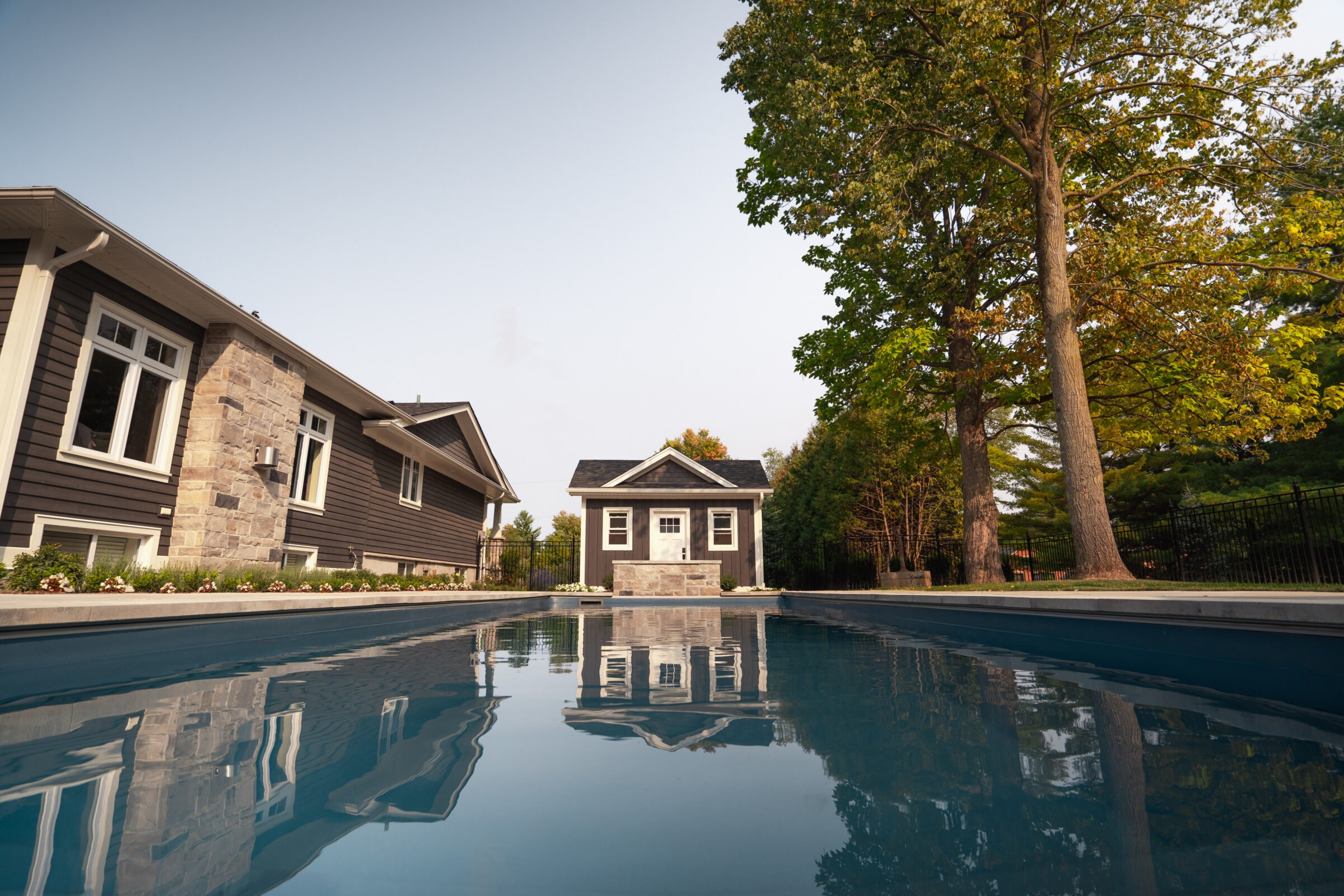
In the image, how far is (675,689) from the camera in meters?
3.43

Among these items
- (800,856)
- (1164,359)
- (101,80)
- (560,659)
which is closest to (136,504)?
(560,659)

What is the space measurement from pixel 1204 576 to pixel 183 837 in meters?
16.8

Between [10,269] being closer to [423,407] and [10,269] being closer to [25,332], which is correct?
[25,332]

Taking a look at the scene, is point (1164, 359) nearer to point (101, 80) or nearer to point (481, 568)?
point (481, 568)

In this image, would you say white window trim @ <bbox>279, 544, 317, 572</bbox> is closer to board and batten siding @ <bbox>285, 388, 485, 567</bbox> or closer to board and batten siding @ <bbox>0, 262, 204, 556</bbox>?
board and batten siding @ <bbox>285, 388, 485, 567</bbox>

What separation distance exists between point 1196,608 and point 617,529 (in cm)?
1742

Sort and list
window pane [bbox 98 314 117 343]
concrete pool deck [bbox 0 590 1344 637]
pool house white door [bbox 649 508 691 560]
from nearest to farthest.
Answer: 1. concrete pool deck [bbox 0 590 1344 637]
2. window pane [bbox 98 314 117 343]
3. pool house white door [bbox 649 508 691 560]

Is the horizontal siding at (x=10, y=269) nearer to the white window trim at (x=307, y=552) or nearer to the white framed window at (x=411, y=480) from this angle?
the white window trim at (x=307, y=552)

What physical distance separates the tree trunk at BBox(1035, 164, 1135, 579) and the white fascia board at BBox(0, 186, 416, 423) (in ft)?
39.0

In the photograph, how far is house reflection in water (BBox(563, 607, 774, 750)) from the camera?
2.46 metres

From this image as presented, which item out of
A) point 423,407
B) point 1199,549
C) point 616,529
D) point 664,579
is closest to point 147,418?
point 423,407

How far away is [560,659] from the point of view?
15.9ft

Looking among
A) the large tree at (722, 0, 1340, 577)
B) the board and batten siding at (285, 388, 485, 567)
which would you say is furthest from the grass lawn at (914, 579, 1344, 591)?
the board and batten siding at (285, 388, 485, 567)

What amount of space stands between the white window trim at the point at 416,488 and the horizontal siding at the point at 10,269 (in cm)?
896
